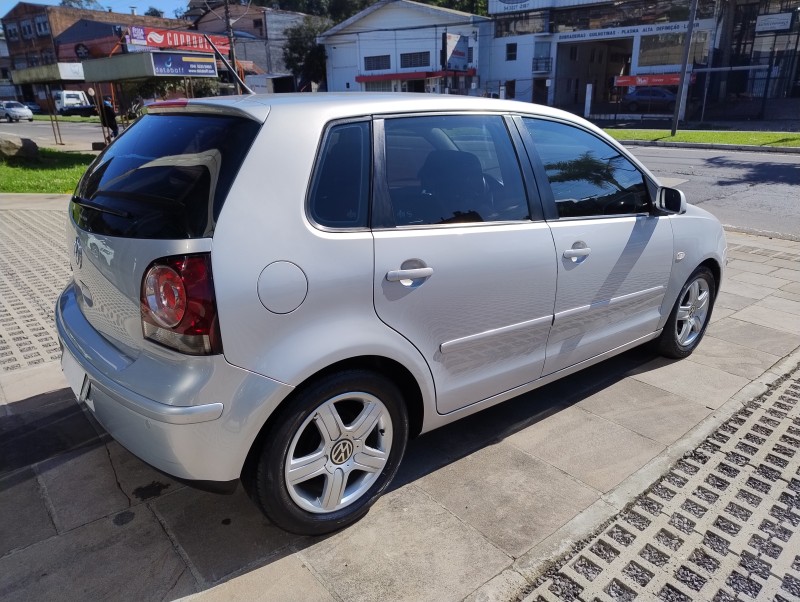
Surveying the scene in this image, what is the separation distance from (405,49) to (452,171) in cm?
5228

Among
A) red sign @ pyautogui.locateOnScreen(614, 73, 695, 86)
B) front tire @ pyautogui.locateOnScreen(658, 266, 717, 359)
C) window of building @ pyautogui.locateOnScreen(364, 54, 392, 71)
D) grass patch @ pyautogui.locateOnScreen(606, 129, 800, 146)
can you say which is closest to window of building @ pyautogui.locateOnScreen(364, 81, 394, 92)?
window of building @ pyautogui.locateOnScreen(364, 54, 392, 71)

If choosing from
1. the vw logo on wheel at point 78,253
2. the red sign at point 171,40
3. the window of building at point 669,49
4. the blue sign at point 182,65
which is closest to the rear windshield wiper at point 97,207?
the vw logo on wheel at point 78,253

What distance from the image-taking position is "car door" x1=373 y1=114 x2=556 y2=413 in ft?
8.29

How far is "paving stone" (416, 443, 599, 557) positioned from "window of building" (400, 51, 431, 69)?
50721mm

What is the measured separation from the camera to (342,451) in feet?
8.24

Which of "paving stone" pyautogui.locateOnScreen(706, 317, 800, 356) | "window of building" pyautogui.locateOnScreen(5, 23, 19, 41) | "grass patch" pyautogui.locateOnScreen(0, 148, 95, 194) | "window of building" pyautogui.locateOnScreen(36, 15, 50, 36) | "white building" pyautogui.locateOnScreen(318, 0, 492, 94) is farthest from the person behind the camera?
"window of building" pyautogui.locateOnScreen(5, 23, 19, 41)

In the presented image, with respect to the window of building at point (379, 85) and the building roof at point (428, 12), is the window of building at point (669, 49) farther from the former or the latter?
the window of building at point (379, 85)

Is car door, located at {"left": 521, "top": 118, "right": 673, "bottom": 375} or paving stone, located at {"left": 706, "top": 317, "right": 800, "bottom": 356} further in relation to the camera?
paving stone, located at {"left": 706, "top": 317, "right": 800, "bottom": 356}

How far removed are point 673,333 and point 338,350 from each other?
2.93 m

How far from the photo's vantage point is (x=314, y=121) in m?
2.39

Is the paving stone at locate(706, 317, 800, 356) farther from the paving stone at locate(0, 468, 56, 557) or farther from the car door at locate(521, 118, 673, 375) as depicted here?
the paving stone at locate(0, 468, 56, 557)

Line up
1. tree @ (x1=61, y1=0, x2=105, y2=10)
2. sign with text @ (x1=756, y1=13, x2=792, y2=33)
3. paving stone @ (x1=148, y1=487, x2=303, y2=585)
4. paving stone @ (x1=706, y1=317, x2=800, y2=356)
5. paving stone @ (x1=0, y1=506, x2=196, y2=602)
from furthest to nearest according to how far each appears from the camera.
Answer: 1. tree @ (x1=61, y1=0, x2=105, y2=10)
2. sign with text @ (x1=756, y1=13, x2=792, y2=33)
3. paving stone @ (x1=706, y1=317, x2=800, y2=356)
4. paving stone @ (x1=148, y1=487, x2=303, y2=585)
5. paving stone @ (x1=0, y1=506, x2=196, y2=602)

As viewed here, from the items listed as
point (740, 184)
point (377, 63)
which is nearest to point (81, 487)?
point (740, 184)

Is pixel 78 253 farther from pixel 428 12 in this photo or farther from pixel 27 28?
pixel 27 28
